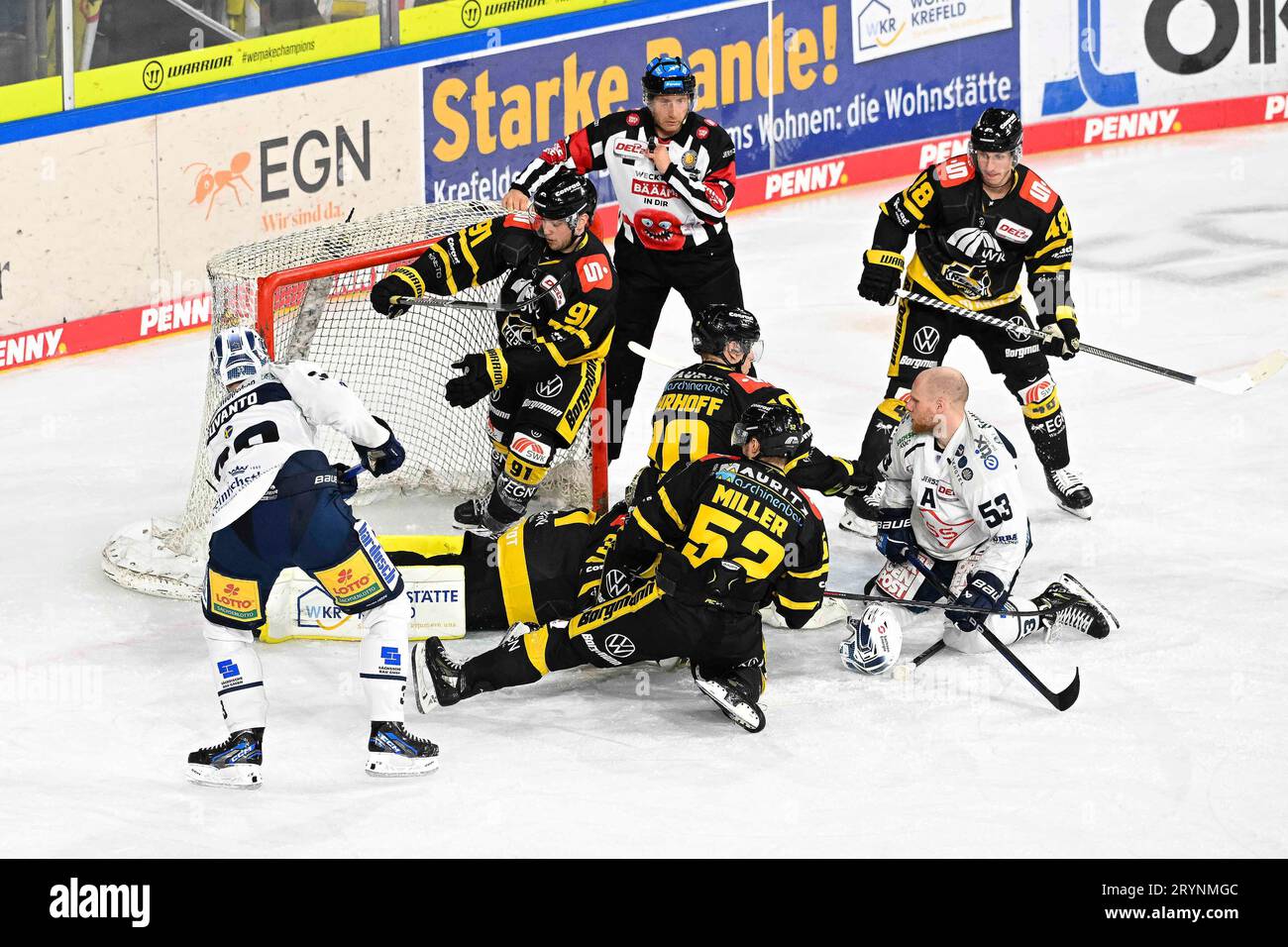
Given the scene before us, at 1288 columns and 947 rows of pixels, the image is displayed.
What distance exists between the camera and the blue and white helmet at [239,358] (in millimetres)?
5137

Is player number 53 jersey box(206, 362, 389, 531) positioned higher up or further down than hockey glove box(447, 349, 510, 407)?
further down

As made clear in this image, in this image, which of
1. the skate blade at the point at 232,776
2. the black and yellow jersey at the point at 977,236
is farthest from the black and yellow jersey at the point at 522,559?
the black and yellow jersey at the point at 977,236

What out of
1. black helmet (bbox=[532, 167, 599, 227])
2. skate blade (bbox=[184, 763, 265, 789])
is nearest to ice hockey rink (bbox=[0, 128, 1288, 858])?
skate blade (bbox=[184, 763, 265, 789])

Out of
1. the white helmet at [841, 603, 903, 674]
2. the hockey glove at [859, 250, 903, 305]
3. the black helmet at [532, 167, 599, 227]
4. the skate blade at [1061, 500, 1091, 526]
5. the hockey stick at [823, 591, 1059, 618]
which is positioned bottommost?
the white helmet at [841, 603, 903, 674]

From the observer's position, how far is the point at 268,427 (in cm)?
503

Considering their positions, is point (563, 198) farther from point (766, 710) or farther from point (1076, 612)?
point (1076, 612)

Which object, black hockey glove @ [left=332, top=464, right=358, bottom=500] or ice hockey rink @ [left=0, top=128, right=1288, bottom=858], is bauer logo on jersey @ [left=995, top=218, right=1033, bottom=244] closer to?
ice hockey rink @ [left=0, top=128, right=1288, bottom=858]

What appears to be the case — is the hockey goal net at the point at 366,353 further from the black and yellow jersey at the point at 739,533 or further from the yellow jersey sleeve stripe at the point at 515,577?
the black and yellow jersey at the point at 739,533

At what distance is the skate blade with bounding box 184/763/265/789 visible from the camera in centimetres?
504

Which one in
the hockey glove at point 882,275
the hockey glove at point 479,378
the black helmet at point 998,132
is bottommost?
the hockey glove at point 479,378

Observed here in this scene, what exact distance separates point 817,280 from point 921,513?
403 cm

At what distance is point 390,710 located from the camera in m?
5.12

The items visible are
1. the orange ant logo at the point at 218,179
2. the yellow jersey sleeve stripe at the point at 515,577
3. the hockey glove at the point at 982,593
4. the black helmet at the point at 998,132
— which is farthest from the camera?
the orange ant logo at the point at 218,179

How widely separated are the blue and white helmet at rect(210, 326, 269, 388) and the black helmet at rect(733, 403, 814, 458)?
137cm
